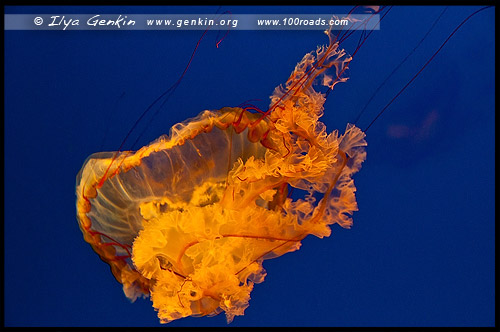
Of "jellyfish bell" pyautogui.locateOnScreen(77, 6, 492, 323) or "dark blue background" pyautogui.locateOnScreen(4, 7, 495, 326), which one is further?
"dark blue background" pyautogui.locateOnScreen(4, 7, 495, 326)

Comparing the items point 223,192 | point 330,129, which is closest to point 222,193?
point 223,192

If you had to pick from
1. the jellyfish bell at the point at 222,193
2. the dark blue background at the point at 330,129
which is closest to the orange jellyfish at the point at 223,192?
the jellyfish bell at the point at 222,193

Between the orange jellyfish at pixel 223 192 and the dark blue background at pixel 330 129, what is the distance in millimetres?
481

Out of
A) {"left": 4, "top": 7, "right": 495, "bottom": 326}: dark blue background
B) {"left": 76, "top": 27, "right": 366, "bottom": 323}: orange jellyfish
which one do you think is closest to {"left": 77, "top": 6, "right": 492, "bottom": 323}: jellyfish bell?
{"left": 76, "top": 27, "right": 366, "bottom": 323}: orange jellyfish

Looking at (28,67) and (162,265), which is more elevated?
(28,67)

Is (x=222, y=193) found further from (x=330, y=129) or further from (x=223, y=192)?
(x=330, y=129)

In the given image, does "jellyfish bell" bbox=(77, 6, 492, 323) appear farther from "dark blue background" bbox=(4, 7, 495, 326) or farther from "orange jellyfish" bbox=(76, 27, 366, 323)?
"dark blue background" bbox=(4, 7, 495, 326)

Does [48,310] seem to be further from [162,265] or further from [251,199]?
[251,199]

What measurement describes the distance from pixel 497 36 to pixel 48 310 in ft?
12.5

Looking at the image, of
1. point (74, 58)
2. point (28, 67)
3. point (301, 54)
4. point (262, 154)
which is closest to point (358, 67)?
point (301, 54)

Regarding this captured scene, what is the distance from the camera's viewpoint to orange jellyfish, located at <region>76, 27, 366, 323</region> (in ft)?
7.91

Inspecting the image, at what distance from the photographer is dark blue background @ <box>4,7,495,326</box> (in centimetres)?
295

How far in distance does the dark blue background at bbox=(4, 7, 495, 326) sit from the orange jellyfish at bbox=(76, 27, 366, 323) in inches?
18.9

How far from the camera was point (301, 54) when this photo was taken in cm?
293
